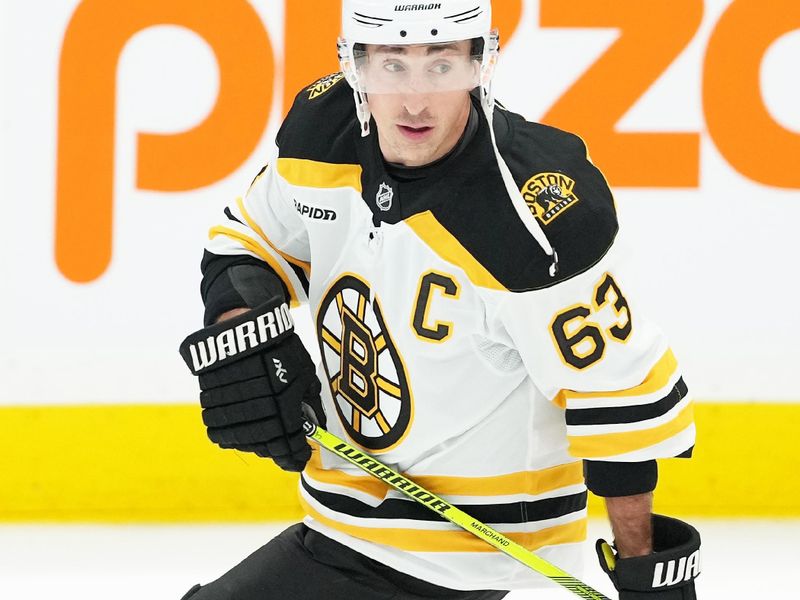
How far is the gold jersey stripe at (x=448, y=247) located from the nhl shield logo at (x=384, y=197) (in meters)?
0.04

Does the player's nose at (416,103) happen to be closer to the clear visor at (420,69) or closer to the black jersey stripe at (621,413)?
the clear visor at (420,69)

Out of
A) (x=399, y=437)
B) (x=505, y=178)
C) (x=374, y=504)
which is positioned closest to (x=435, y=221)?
(x=505, y=178)

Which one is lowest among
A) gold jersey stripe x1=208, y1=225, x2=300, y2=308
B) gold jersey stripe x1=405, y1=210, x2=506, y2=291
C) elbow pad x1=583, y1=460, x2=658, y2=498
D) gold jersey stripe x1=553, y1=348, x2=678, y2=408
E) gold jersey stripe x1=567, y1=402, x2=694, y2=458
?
elbow pad x1=583, y1=460, x2=658, y2=498

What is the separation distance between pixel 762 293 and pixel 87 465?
174 centimetres

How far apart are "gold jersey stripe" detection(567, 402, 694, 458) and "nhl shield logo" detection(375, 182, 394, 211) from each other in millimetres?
406

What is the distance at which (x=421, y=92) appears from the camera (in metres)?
1.75

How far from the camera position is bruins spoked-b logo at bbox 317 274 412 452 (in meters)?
1.88

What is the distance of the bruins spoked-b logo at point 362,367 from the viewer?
1885mm

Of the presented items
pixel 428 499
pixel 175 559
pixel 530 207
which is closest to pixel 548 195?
pixel 530 207

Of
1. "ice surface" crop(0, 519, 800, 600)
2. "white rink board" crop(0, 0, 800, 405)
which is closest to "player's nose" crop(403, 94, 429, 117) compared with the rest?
"ice surface" crop(0, 519, 800, 600)

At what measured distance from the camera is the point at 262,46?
3.30m

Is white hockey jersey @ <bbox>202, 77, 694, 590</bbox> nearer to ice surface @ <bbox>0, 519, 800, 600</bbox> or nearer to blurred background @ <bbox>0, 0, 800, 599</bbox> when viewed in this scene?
ice surface @ <bbox>0, 519, 800, 600</bbox>

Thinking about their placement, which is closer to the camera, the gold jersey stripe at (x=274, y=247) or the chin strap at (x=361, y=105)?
the chin strap at (x=361, y=105)

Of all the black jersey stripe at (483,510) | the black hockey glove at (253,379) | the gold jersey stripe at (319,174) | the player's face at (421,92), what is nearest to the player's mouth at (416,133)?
the player's face at (421,92)
